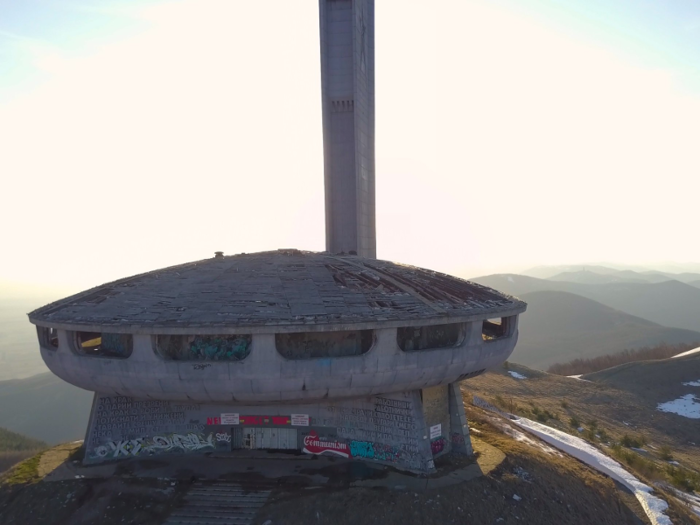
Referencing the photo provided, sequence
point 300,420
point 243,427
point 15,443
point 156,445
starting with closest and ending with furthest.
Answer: point 300,420 → point 156,445 → point 243,427 → point 15,443

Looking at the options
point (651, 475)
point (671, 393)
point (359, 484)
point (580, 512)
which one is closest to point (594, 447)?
point (651, 475)

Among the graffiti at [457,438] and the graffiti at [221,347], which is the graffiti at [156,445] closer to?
the graffiti at [221,347]

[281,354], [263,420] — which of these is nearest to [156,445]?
[263,420]

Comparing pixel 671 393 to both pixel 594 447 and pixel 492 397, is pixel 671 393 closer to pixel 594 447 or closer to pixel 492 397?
pixel 492 397

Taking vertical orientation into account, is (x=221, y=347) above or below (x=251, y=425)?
above

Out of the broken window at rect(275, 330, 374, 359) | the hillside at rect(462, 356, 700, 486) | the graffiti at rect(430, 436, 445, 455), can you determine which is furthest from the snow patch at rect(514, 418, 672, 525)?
the broken window at rect(275, 330, 374, 359)

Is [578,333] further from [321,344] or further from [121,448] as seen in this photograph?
[121,448]
